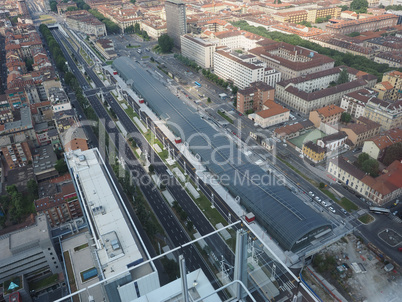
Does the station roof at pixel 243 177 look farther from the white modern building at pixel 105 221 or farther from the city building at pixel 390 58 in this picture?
the city building at pixel 390 58

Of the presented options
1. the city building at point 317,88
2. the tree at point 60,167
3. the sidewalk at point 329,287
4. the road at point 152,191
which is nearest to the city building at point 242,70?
the city building at point 317,88

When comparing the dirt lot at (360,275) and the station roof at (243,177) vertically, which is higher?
the station roof at (243,177)

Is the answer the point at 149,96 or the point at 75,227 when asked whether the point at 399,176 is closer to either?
the point at 75,227

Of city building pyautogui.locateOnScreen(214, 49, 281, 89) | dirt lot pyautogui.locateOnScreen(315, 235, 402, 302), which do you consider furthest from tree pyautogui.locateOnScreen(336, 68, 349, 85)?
dirt lot pyautogui.locateOnScreen(315, 235, 402, 302)

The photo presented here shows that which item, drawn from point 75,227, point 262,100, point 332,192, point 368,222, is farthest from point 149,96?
point 368,222

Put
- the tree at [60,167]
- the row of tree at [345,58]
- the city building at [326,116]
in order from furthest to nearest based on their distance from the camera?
the row of tree at [345,58] → the city building at [326,116] → the tree at [60,167]

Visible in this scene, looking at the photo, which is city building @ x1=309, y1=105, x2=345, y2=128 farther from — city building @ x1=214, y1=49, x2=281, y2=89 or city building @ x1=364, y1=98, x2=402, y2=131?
city building @ x1=214, y1=49, x2=281, y2=89
